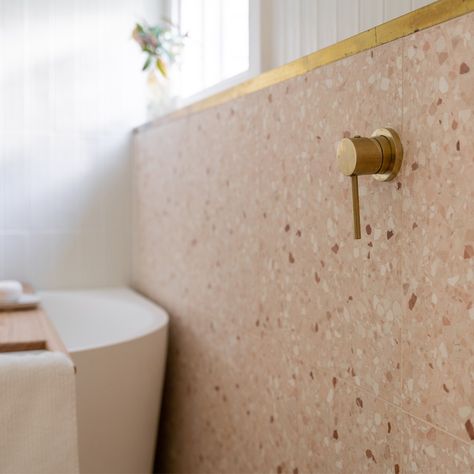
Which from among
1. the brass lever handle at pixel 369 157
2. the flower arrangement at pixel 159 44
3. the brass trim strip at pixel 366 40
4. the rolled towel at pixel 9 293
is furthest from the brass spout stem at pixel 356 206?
the flower arrangement at pixel 159 44

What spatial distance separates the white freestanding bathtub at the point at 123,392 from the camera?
203 centimetres

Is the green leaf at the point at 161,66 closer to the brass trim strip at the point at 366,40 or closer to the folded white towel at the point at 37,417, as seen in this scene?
the brass trim strip at the point at 366,40

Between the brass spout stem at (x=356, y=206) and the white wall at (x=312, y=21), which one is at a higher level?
the white wall at (x=312, y=21)

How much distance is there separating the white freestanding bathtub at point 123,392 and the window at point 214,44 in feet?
2.74

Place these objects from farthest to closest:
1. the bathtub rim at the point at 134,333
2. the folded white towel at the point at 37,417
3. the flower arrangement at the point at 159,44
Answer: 1. the flower arrangement at the point at 159,44
2. the bathtub rim at the point at 134,333
3. the folded white towel at the point at 37,417

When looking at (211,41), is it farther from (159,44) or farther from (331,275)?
(331,275)

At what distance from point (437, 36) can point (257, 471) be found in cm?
116

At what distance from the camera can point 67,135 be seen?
9.52 feet

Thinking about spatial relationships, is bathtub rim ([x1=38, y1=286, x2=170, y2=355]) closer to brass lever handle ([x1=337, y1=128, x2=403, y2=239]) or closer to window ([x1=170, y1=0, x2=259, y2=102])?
window ([x1=170, y1=0, x2=259, y2=102])

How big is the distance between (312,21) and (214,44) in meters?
0.91

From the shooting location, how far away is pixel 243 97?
1.80 meters

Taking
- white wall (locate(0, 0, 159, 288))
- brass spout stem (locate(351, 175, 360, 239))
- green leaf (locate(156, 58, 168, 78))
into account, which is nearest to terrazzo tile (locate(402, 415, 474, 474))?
brass spout stem (locate(351, 175, 360, 239))

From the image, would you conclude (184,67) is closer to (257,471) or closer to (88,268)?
(88,268)

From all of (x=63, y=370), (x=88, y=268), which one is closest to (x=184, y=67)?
(x=88, y=268)
